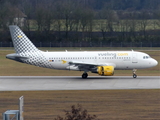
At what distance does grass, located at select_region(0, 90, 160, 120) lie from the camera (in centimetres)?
2504

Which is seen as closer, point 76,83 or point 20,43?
point 76,83

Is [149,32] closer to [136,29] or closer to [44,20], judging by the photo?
[136,29]

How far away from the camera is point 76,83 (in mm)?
38375

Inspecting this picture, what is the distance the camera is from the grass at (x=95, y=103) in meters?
25.0

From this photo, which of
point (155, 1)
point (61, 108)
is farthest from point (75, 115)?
point (155, 1)

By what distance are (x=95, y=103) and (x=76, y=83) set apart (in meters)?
9.98

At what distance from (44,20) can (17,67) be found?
132 ft

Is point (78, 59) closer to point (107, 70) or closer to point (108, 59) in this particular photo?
point (108, 59)

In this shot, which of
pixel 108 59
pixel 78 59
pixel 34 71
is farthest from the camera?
pixel 34 71

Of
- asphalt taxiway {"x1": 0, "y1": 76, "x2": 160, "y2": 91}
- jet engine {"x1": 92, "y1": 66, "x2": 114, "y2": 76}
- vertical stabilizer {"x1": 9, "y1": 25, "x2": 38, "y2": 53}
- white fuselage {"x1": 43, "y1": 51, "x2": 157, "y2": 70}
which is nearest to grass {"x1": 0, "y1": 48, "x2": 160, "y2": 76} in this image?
white fuselage {"x1": 43, "y1": 51, "x2": 157, "y2": 70}

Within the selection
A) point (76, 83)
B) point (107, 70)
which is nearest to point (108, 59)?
point (107, 70)

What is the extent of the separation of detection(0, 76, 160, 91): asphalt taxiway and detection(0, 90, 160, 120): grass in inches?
82.8

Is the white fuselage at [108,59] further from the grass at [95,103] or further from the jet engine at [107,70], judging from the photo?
the grass at [95,103]

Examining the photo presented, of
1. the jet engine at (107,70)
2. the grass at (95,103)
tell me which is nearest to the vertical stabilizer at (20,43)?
the jet engine at (107,70)
